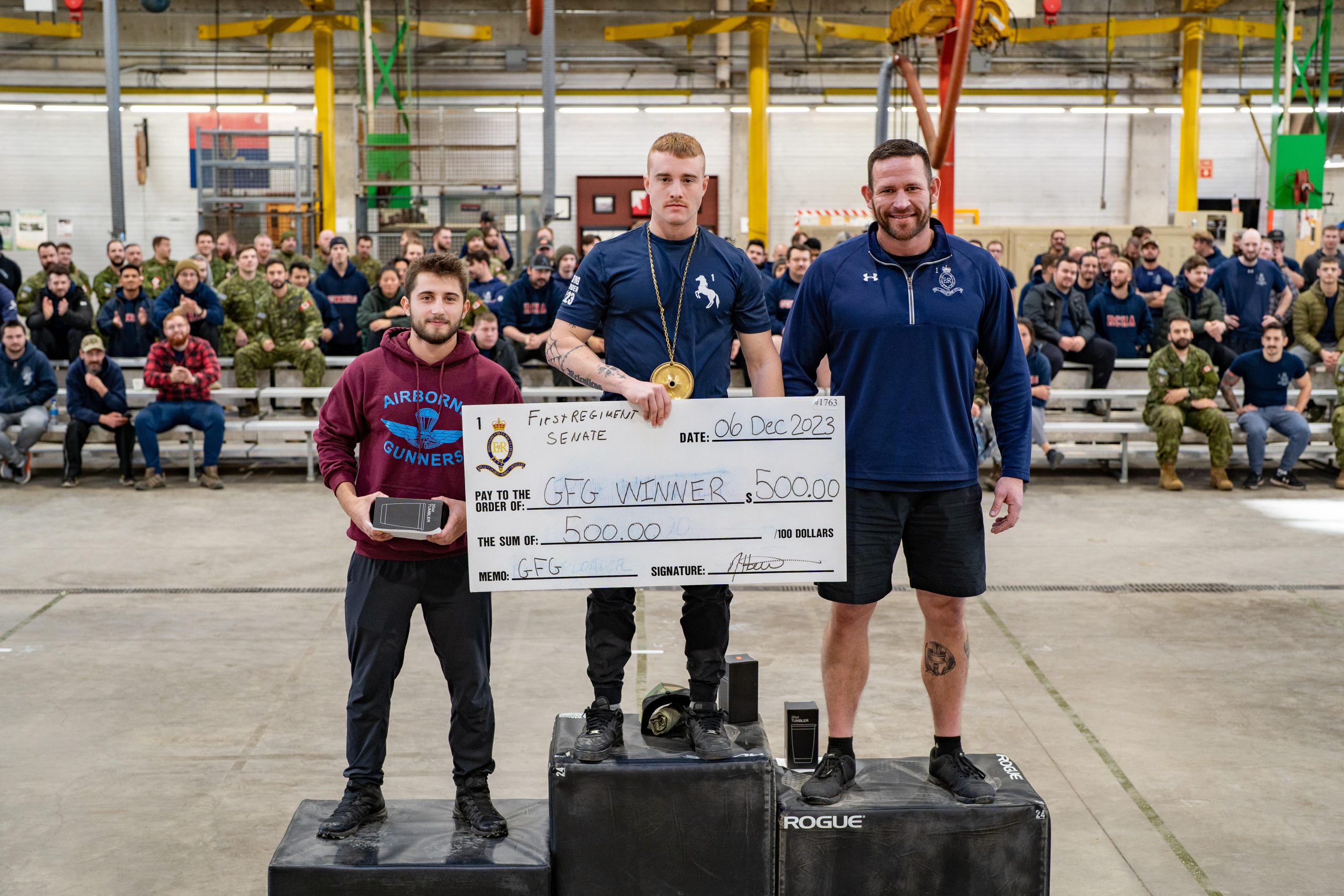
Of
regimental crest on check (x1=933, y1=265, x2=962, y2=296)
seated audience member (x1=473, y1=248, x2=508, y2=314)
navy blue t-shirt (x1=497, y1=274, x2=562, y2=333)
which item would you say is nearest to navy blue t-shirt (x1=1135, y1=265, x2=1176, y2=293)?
navy blue t-shirt (x1=497, y1=274, x2=562, y2=333)

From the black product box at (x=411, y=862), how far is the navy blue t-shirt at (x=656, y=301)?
121 cm

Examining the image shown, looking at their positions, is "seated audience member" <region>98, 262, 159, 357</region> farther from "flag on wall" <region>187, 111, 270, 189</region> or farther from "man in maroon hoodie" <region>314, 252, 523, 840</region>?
"man in maroon hoodie" <region>314, 252, 523, 840</region>

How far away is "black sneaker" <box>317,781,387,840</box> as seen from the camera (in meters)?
3.29

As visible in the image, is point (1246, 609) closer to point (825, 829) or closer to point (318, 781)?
point (825, 829)

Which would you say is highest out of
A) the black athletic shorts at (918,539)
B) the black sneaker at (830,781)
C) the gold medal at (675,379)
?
the gold medal at (675,379)

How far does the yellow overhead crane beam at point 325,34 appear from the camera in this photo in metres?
18.1

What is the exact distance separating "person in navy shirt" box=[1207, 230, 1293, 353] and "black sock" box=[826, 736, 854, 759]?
989 centimetres

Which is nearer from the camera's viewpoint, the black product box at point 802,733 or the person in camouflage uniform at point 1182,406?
the black product box at point 802,733

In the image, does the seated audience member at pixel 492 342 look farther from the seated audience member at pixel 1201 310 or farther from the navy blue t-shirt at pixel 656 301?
the seated audience member at pixel 1201 310

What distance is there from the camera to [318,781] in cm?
445

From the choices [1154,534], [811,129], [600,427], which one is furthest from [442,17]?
A: [600,427]

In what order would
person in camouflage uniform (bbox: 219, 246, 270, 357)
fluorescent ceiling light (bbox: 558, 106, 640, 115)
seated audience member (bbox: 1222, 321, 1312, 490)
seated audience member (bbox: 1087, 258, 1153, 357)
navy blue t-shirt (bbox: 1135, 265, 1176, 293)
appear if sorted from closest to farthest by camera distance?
seated audience member (bbox: 1222, 321, 1312, 490) < person in camouflage uniform (bbox: 219, 246, 270, 357) < seated audience member (bbox: 1087, 258, 1153, 357) < navy blue t-shirt (bbox: 1135, 265, 1176, 293) < fluorescent ceiling light (bbox: 558, 106, 640, 115)

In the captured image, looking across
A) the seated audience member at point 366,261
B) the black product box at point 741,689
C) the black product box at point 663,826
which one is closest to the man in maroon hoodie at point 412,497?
the black product box at point 663,826

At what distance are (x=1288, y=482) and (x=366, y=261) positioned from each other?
9066 mm
